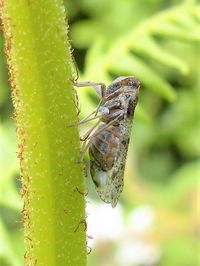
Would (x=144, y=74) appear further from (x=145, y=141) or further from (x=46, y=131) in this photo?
(x=145, y=141)

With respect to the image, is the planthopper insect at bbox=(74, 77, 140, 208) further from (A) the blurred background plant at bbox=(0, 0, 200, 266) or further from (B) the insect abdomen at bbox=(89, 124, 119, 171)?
(A) the blurred background plant at bbox=(0, 0, 200, 266)

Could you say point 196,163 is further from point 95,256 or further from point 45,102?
point 45,102

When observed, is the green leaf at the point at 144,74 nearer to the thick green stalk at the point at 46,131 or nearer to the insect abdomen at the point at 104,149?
the insect abdomen at the point at 104,149

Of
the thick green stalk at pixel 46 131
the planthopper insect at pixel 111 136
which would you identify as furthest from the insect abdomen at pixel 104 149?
the thick green stalk at pixel 46 131

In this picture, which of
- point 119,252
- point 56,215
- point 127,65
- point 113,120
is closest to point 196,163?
point 119,252

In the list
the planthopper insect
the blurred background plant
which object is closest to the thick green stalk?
the planthopper insect

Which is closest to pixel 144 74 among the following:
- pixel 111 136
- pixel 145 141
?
pixel 111 136

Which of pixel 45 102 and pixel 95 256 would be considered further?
pixel 95 256
